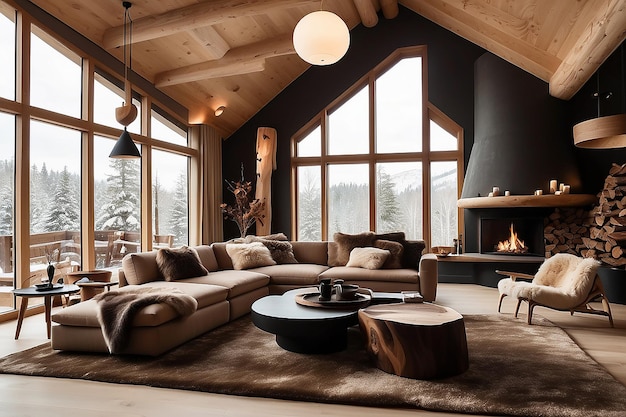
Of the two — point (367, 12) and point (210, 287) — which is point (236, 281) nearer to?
point (210, 287)

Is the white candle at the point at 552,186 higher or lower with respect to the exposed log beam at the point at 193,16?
lower

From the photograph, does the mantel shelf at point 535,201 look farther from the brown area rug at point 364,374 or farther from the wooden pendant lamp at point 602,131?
the brown area rug at point 364,374

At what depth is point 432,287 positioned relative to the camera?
17.3 ft

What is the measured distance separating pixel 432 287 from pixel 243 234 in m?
3.83

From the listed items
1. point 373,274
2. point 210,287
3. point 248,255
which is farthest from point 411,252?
point 210,287

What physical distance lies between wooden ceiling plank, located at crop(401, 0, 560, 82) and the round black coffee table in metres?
4.50

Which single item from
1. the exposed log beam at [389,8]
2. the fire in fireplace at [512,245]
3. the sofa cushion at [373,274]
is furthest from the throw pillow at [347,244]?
the exposed log beam at [389,8]

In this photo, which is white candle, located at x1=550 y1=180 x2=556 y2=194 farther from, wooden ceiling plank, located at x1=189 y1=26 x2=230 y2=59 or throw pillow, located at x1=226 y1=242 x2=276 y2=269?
wooden ceiling plank, located at x1=189 y1=26 x2=230 y2=59

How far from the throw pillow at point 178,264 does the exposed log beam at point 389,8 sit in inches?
198

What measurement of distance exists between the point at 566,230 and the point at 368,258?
3014 millimetres

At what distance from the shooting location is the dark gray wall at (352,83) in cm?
760

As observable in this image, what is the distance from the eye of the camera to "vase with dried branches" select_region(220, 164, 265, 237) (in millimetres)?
8070

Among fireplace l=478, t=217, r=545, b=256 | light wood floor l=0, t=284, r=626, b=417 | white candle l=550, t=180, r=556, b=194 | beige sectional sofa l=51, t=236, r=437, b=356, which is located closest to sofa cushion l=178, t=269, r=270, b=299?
beige sectional sofa l=51, t=236, r=437, b=356

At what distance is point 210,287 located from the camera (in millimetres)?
4395
